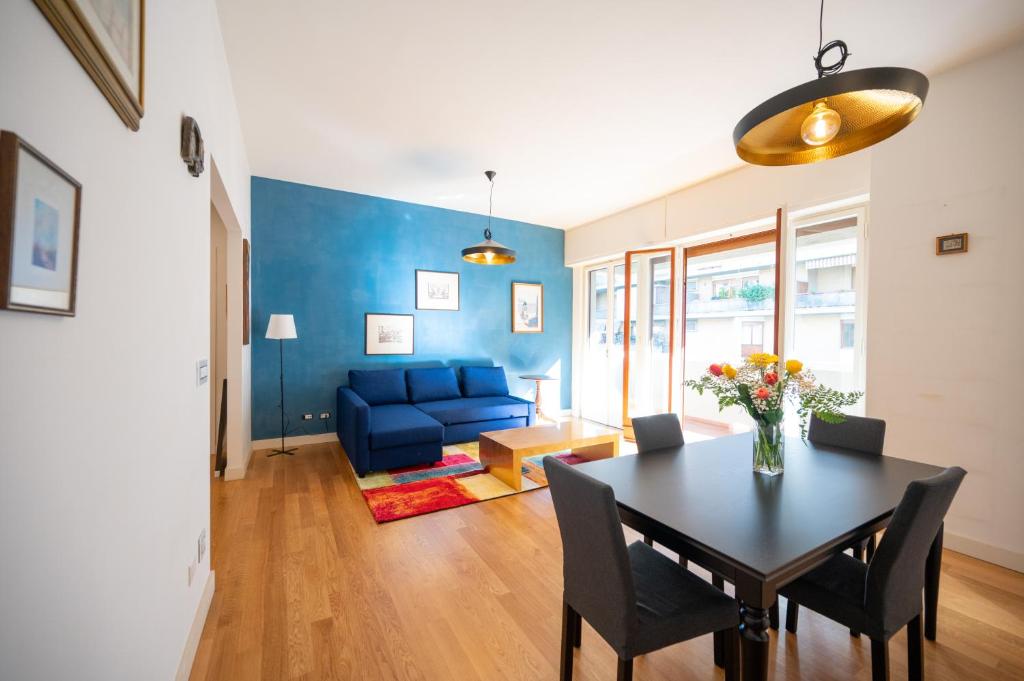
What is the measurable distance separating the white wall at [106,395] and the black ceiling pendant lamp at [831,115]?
1787 mm

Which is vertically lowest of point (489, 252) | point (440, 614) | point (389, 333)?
point (440, 614)

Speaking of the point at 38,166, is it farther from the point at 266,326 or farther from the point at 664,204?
the point at 664,204

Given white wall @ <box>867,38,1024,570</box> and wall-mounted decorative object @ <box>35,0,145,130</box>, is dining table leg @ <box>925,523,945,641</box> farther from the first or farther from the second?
wall-mounted decorative object @ <box>35,0,145,130</box>

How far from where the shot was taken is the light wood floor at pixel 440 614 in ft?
5.58

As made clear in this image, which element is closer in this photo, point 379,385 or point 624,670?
point 624,670

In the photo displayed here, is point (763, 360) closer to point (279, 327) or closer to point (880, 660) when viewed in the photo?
point (880, 660)

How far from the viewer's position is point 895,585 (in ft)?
4.41

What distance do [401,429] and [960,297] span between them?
161 inches

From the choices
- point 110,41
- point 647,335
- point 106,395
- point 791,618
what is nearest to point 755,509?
point 791,618

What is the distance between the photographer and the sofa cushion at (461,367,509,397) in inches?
217

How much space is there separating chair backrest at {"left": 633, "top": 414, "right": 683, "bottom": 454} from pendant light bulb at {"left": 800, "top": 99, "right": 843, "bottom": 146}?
1353 millimetres

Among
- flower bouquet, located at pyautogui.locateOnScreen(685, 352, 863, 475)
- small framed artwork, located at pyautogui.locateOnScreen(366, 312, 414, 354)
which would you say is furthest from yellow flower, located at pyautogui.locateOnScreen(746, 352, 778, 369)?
small framed artwork, located at pyautogui.locateOnScreen(366, 312, 414, 354)

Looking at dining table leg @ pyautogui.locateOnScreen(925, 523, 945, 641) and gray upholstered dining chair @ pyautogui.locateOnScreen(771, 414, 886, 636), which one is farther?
gray upholstered dining chair @ pyautogui.locateOnScreen(771, 414, 886, 636)

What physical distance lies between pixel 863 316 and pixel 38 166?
4.48 metres
